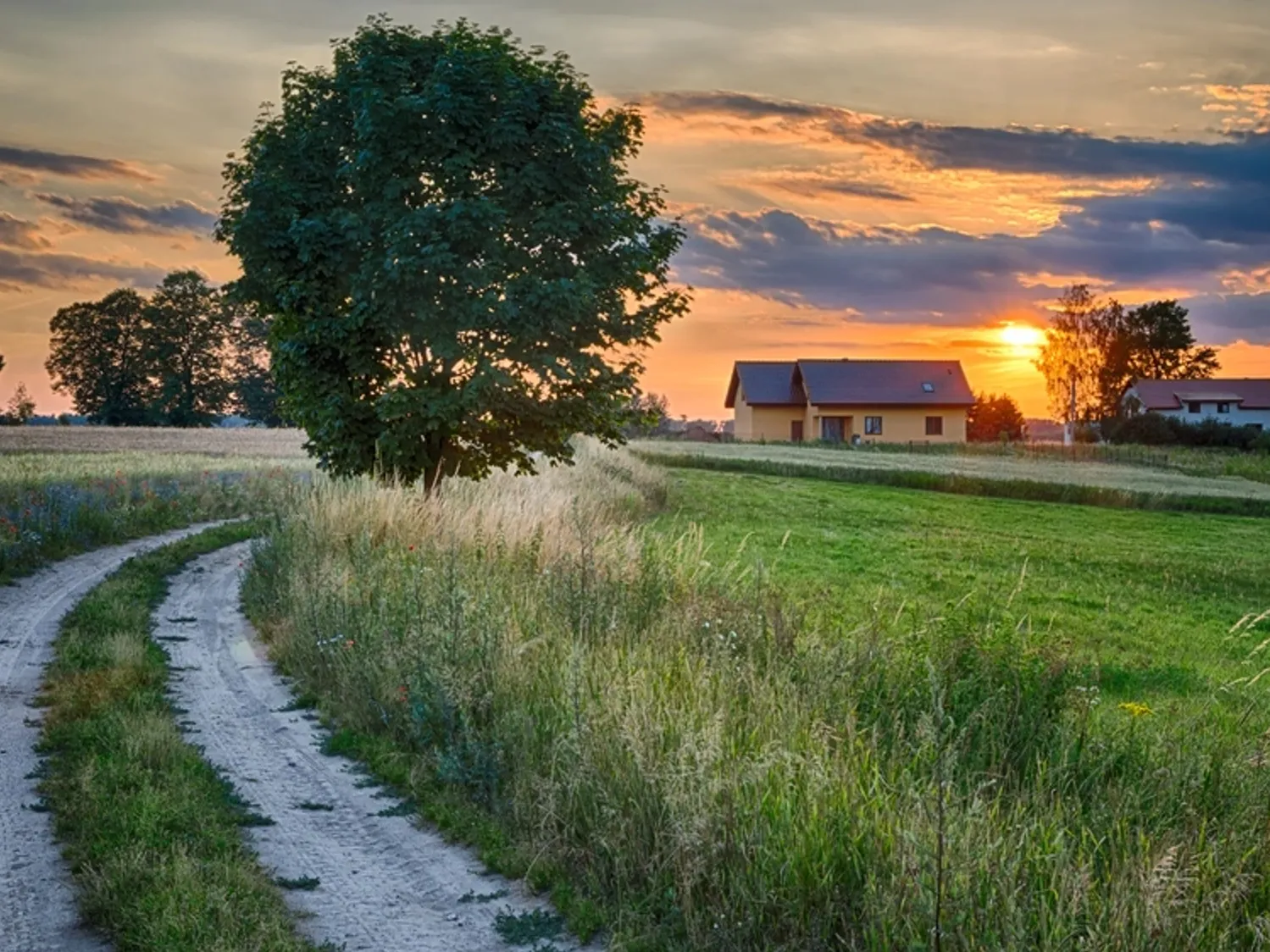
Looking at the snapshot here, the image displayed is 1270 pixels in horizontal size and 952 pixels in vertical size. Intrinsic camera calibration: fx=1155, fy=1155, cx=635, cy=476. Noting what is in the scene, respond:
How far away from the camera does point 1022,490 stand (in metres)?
47.1

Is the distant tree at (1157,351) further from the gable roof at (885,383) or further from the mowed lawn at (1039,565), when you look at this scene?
the mowed lawn at (1039,565)

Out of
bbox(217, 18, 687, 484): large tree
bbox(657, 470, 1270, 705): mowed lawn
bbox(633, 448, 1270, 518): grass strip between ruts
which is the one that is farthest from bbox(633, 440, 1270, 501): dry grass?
bbox(217, 18, 687, 484): large tree

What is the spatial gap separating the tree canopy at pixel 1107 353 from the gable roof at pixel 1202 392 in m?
3.18

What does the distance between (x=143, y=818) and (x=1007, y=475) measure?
1829 inches

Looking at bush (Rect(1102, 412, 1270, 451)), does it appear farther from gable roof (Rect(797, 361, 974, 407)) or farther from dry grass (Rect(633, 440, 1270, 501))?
dry grass (Rect(633, 440, 1270, 501))

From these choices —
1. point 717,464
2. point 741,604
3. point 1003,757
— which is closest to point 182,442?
point 717,464

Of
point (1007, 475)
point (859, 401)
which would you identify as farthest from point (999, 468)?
point (859, 401)

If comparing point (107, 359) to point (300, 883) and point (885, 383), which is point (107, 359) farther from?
point (300, 883)

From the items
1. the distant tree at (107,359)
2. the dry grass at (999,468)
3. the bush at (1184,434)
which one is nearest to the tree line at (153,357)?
the distant tree at (107,359)

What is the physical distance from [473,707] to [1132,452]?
65953mm

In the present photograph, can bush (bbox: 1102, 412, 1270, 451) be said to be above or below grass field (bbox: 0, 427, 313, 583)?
above

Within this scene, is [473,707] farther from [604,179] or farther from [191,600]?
→ [604,179]

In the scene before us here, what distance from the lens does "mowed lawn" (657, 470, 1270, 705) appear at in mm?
16094

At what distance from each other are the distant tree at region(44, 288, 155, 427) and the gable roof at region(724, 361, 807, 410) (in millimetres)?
43927
